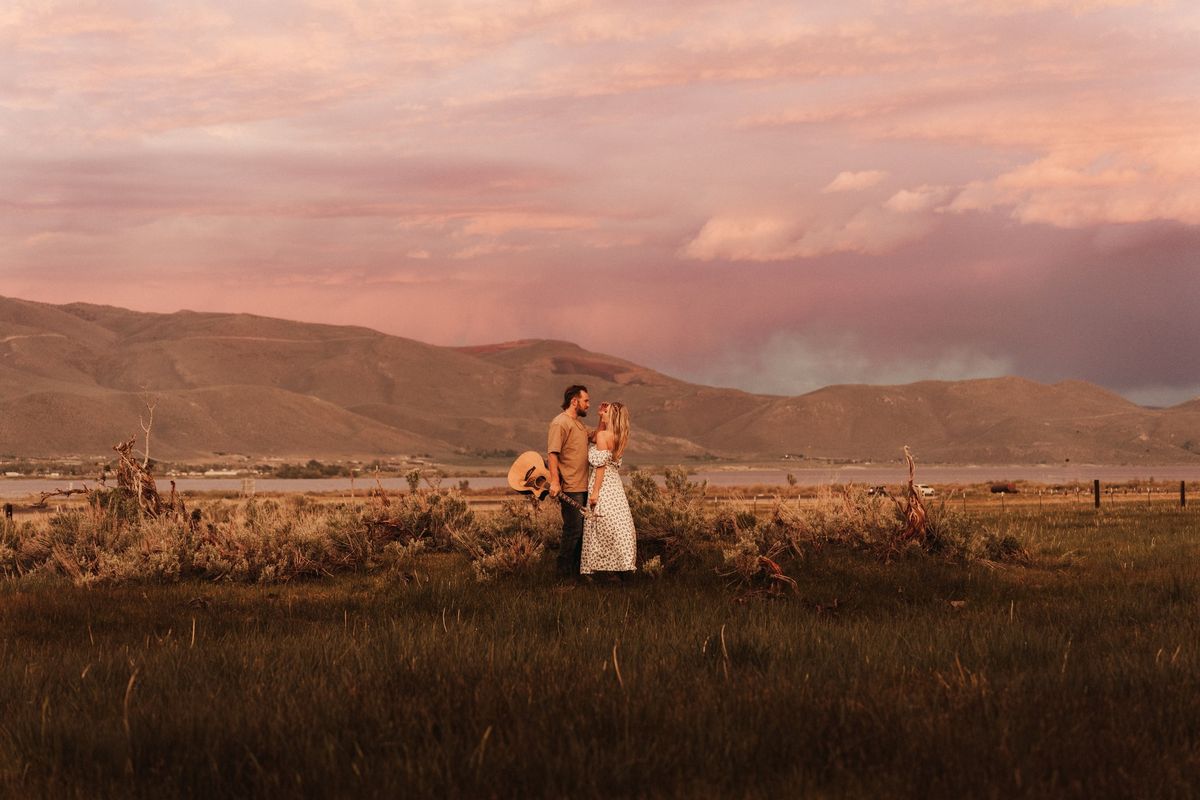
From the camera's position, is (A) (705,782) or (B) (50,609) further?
(B) (50,609)

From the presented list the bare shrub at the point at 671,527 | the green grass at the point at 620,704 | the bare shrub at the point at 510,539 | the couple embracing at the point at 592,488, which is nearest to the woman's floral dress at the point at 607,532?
the couple embracing at the point at 592,488

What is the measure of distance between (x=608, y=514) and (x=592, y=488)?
380mm

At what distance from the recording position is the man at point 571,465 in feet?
45.8

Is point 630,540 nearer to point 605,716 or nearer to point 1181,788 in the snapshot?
point 605,716

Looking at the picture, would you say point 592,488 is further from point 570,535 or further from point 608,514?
point 570,535

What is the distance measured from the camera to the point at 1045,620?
381 inches

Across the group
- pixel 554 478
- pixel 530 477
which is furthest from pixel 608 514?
pixel 530 477

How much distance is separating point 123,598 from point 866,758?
10166 mm

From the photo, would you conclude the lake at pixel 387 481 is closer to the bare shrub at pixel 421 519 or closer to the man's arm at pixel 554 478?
the bare shrub at pixel 421 519

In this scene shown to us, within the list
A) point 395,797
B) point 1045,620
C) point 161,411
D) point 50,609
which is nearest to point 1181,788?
point 395,797

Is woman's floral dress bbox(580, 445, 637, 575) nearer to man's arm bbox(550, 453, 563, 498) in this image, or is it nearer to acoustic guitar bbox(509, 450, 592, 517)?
man's arm bbox(550, 453, 563, 498)

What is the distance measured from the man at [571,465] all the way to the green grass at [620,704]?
3.25m

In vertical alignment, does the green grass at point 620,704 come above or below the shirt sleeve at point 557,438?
below

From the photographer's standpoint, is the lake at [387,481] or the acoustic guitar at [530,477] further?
the lake at [387,481]
